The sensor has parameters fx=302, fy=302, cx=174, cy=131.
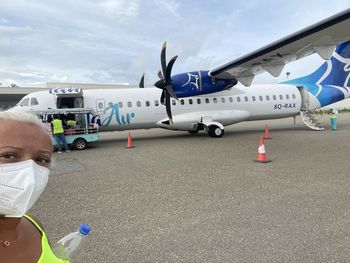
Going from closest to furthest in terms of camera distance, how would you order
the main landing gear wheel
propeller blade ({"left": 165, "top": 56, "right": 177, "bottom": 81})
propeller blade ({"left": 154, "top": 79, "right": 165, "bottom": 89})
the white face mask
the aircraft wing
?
1. the white face mask
2. the aircraft wing
3. propeller blade ({"left": 165, "top": 56, "right": 177, "bottom": 81})
4. propeller blade ({"left": 154, "top": 79, "right": 165, "bottom": 89})
5. the main landing gear wheel

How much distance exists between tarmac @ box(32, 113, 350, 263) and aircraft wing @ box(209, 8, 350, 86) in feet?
12.2

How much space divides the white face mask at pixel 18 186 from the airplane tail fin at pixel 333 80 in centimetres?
1909

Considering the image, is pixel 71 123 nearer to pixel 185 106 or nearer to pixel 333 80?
pixel 185 106

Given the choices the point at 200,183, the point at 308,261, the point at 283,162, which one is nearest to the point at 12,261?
the point at 308,261

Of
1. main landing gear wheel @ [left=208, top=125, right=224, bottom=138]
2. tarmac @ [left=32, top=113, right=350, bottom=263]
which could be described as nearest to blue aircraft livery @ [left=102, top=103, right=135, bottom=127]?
main landing gear wheel @ [left=208, top=125, right=224, bottom=138]

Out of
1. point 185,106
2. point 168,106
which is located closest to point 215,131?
point 185,106

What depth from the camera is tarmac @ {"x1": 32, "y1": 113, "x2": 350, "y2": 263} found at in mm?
3549

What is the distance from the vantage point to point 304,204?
502 centimetres

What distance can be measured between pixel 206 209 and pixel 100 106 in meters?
10.8

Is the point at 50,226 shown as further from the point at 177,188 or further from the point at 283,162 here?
the point at 283,162

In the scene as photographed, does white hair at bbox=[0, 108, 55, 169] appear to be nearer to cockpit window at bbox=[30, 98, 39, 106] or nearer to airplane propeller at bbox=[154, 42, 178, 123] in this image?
airplane propeller at bbox=[154, 42, 178, 123]

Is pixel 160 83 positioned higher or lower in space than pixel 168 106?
higher

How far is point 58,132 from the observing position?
12.1 metres

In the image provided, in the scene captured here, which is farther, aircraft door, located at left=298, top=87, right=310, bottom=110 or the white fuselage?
aircraft door, located at left=298, top=87, right=310, bottom=110
